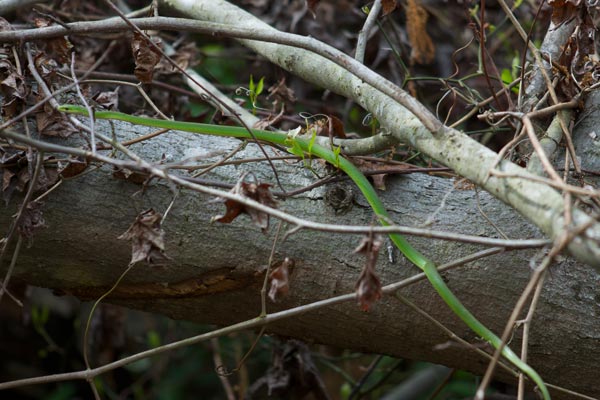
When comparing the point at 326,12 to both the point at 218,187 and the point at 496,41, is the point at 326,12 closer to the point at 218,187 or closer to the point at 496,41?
the point at 496,41

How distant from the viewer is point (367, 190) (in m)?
1.67

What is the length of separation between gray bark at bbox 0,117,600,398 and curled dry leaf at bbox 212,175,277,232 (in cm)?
35

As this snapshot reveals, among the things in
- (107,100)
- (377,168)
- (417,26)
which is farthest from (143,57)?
(417,26)

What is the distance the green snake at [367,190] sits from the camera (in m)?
1.46

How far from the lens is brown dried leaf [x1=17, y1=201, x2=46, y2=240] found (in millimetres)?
1582

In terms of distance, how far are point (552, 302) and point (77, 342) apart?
3.34 meters

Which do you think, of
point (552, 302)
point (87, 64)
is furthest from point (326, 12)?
point (552, 302)

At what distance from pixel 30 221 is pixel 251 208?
63cm

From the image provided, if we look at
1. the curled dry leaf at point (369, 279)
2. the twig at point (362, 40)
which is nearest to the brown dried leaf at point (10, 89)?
the twig at point (362, 40)

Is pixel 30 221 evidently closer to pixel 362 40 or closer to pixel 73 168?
pixel 73 168

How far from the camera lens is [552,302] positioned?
63.7 inches

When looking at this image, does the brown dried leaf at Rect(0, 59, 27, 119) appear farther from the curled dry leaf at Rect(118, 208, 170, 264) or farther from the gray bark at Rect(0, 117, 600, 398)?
the curled dry leaf at Rect(118, 208, 170, 264)

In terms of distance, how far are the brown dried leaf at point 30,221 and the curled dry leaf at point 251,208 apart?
55 cm

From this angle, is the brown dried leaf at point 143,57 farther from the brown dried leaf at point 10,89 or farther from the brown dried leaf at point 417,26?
the brown dried leaf at point 417,26
